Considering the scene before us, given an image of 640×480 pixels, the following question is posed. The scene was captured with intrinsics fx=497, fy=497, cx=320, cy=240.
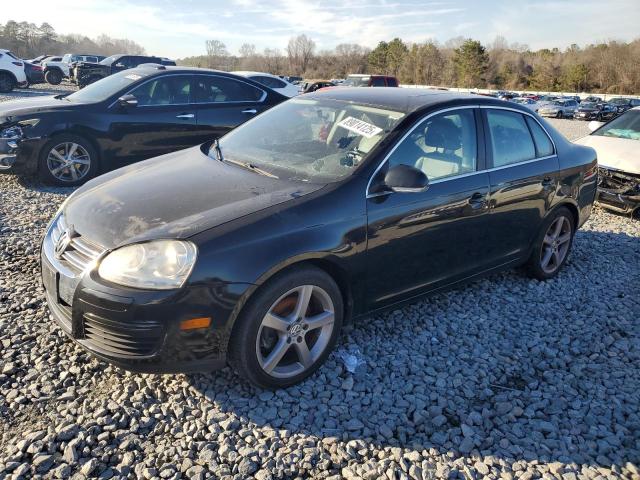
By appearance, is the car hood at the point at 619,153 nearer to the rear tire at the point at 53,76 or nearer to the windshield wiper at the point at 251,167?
the windshield wiper at the point at 251,167

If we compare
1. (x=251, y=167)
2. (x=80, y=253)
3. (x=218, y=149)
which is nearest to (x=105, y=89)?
(x=218, y=149)

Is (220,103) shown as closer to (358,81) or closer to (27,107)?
(27,107)

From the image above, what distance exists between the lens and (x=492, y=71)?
233ft

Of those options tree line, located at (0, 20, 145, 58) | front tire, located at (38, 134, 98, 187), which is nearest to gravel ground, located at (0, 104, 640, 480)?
front tire, located at (38, 134, 98, 187)

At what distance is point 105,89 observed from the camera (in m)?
7.00

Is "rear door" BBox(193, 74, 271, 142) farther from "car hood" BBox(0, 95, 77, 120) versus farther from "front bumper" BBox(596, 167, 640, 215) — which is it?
"front bumper" BBox(596, 167, 640, 215)

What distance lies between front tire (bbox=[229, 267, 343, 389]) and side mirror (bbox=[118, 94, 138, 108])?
4925 mm

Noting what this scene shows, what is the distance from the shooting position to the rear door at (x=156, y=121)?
21.9 feet

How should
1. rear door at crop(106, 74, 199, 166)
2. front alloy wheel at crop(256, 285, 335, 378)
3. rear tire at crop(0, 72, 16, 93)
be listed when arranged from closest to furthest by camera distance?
front alloy wheel at crop(256, 285, 335, 378), rear door at crop(106, 74, 199, 166), rear tire at crop(0, 72, 16, 93)

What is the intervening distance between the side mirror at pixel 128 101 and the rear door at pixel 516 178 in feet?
15.5

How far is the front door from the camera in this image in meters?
3.07

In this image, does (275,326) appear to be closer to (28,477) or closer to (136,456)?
(136,456)

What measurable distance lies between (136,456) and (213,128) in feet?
18.5

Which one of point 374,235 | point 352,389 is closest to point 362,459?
point 352,389
